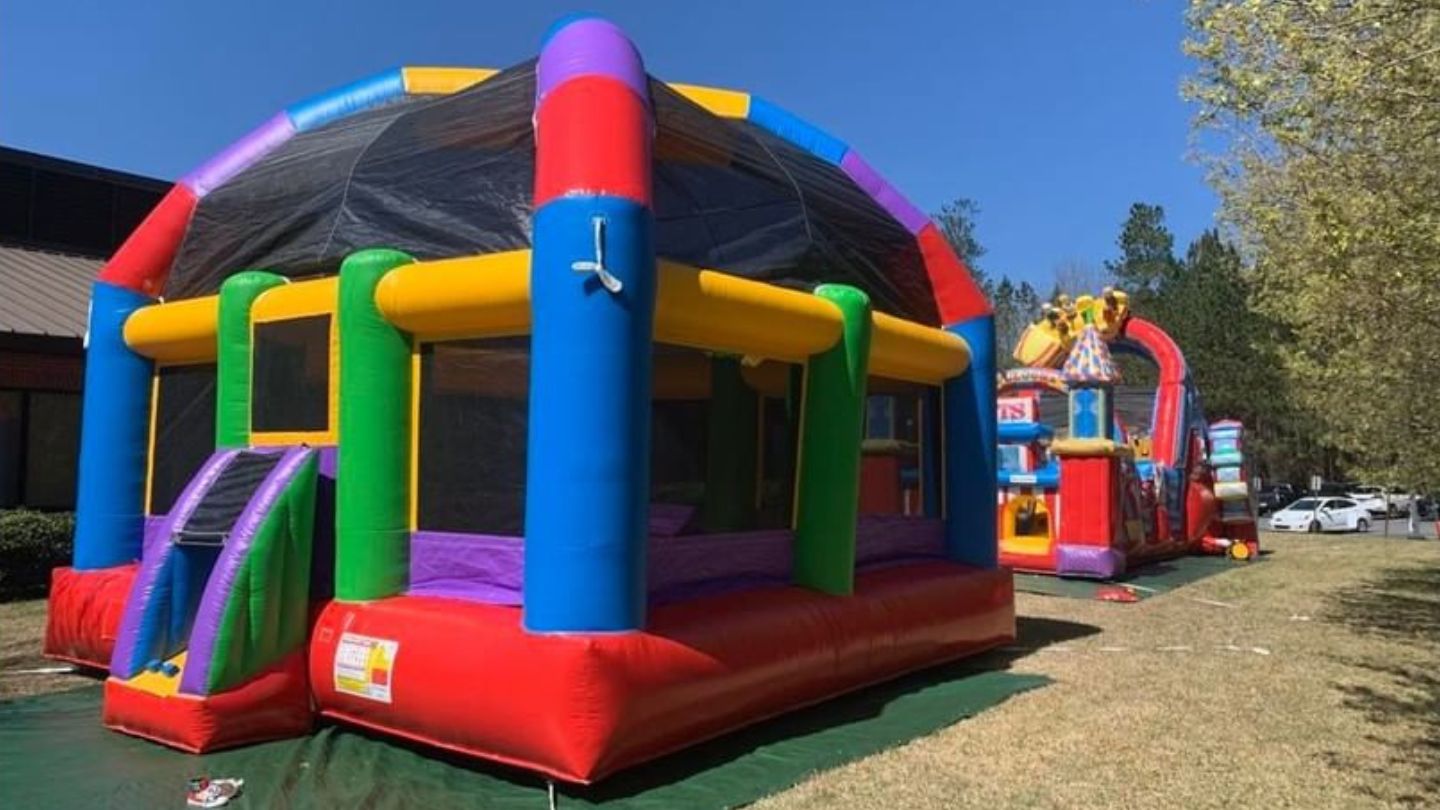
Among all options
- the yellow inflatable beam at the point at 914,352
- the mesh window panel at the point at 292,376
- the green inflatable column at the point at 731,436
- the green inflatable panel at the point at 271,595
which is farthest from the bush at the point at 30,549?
the yellow inflatable beam at the point at 914,352

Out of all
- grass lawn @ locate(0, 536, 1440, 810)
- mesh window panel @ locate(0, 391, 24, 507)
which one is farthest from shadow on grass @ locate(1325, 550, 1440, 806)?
mesh window panel @ locate(0, 391, 24, 507)

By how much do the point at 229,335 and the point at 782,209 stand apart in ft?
11.2

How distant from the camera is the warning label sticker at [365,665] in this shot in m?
4.84

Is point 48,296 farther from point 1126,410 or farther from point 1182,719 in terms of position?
point 1126,410

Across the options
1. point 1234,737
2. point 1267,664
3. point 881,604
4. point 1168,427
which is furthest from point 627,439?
point 1168,427

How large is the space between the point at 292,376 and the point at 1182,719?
516 centimetres

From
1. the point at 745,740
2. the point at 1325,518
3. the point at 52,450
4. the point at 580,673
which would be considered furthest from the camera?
the point at 1325,518

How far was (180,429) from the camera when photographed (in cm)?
698

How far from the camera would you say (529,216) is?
5738 mm

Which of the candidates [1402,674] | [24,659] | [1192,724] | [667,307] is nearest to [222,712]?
[667,307]

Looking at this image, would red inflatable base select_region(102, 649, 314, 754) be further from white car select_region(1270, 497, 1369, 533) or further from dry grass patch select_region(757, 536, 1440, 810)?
white car select_region(1270, 497, 1369, 533)

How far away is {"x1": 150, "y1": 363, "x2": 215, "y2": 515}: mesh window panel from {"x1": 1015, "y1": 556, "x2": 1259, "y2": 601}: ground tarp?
8.36 m

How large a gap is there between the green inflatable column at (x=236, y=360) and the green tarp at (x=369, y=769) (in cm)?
161

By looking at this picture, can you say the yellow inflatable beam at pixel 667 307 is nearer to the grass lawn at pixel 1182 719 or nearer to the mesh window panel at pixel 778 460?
the mesh window panel at pixel 778 460
